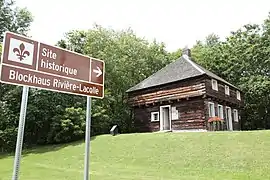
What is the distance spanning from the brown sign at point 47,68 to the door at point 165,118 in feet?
70.3

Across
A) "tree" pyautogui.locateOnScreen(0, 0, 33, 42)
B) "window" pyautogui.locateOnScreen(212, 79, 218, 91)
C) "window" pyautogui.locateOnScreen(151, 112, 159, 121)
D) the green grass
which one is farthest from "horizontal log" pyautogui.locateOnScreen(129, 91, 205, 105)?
"tree" pyautogui.locateOnScreen(0, 0, 33, 42)

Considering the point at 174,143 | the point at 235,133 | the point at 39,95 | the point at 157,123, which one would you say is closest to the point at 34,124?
the point at 39,95

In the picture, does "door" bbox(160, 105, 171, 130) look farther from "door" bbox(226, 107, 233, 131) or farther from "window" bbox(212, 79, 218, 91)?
"door" bbox(226, 107, 233, 131)

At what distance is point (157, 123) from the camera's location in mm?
27359

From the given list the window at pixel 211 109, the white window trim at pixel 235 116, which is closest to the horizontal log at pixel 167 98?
the window at pixel 211 109

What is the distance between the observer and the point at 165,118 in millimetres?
27406

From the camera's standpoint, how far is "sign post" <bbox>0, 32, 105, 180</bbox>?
4.29 meters

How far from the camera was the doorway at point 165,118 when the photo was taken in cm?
2684

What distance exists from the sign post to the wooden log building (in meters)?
19.0

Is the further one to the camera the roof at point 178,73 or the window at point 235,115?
the window at point 235,115

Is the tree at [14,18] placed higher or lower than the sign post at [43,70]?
higher

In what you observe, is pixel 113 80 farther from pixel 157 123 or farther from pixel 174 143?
pixel 174 143

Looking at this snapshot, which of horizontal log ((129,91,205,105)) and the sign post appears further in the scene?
horizontal log ((129,91,205,105))

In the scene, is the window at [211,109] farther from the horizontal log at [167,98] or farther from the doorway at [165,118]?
the doorway at [165,118]
